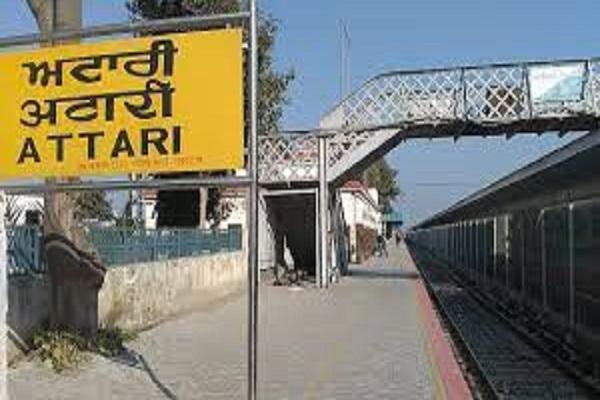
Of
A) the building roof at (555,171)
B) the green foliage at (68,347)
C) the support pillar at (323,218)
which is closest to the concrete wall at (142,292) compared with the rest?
the green foliage at (68,347)

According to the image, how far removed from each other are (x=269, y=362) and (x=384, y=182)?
11262 cm

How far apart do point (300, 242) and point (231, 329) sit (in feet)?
60.5

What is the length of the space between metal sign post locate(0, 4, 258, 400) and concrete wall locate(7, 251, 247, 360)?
5072mm

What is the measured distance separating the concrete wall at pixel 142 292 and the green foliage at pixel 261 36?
16.0ft

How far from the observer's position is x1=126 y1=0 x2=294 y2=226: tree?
31.6m

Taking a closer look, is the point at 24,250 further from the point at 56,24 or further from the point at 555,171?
the point at 555,171

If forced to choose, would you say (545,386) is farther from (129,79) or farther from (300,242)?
(300,242)

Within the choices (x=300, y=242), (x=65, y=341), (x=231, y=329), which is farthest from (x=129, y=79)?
(x=300, y=242)

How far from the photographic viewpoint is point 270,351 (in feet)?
52.7

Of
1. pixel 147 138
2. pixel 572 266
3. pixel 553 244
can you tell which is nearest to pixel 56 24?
pixel 147 138

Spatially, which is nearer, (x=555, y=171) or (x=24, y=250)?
(x=24, y=250)

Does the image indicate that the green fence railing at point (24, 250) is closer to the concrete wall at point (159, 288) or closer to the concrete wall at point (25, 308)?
the concrete wall at point (25, 308)

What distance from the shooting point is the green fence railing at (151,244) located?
17.7 meters

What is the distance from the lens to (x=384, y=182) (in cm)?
12688
